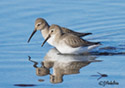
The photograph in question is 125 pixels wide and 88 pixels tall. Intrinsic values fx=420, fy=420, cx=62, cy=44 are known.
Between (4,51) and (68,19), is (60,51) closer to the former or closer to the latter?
(4,51)

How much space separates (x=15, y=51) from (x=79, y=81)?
3.27 meters

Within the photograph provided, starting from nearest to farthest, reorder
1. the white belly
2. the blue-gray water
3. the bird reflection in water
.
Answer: the blue-gray water < the bird reflection in water < the white belly

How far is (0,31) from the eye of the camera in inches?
544

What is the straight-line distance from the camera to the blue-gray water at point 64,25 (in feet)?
31.7

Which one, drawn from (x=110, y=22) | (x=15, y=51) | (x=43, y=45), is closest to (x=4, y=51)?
(x=15, y=51)

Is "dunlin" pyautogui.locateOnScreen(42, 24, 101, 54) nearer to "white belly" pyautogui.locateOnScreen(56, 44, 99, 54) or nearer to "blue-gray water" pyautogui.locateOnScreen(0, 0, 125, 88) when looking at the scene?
"white belly" pyautogui.locateOnScreen(56, 44, 99, 54)

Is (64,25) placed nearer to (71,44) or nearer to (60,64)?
(71,44)

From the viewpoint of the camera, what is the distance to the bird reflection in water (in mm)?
10016

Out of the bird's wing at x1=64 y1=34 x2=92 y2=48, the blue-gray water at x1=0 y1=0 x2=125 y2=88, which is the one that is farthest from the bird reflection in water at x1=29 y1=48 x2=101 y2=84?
the bird's wing at x1=64 y1=34 x2=92 y2=48

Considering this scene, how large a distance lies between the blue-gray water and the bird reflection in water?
0.47 feet

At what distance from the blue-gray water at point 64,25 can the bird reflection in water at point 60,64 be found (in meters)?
0.14

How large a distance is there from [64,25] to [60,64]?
3922 millimetres

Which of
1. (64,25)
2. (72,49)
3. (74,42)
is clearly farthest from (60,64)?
(64,25)

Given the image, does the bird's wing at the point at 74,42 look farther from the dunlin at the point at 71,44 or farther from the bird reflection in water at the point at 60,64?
the bird reflection in water at the point at 60,64
